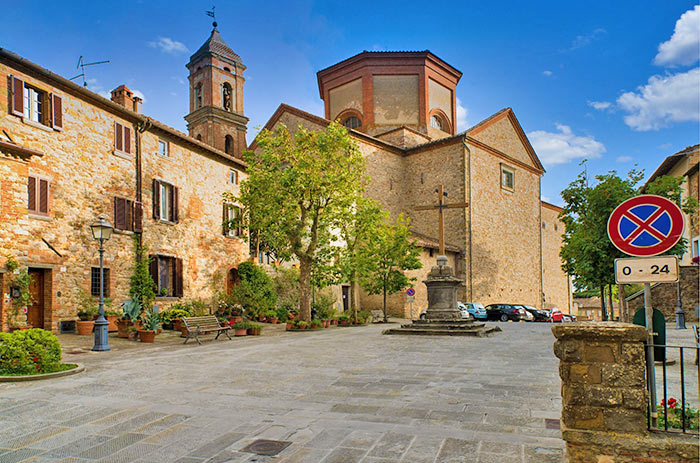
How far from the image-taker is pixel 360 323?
24.0 metres

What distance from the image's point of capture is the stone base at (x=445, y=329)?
54.5ft

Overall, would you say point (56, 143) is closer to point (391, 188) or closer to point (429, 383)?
point (429, 383)

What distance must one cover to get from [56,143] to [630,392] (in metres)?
16.9

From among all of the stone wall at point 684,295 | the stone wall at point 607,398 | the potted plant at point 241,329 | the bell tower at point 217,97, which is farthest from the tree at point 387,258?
the stone wall at point 607,398

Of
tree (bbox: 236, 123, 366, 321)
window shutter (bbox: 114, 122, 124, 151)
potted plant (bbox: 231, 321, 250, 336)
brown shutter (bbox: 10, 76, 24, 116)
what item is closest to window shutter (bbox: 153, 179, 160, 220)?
window shutter (bbox: 114, 122, 124, 151)

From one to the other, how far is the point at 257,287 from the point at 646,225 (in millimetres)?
21184

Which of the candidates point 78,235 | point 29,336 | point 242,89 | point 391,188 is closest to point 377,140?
point 391,188

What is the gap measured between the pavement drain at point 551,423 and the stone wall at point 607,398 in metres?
1.45

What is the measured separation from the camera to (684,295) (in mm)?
23328

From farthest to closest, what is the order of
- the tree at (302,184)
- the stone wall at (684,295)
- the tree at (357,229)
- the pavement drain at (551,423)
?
the stone wall at (684,295), the tree at (357,229), the tree at (302,184), the pavement drain at (551,423)

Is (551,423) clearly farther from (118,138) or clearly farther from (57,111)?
(118,138)

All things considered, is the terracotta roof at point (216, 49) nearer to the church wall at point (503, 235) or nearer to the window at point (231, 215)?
the window at point (231, 215)

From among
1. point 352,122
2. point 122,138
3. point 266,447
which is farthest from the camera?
point 352,122

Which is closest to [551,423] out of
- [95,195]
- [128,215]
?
[95,195]
